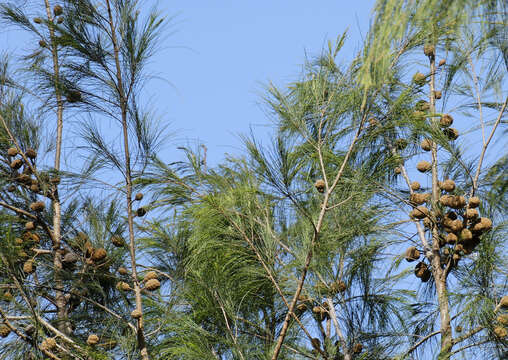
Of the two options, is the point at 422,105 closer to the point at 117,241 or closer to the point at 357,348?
the point at 357,348

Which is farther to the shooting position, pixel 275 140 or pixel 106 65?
pixel 106 65

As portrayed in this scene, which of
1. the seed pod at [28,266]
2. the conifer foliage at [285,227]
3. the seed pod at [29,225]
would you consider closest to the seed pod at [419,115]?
the conifer foliage at [285,227]

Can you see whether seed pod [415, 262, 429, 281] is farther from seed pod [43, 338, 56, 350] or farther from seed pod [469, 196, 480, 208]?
seed pod [43, 338, 56, 350]

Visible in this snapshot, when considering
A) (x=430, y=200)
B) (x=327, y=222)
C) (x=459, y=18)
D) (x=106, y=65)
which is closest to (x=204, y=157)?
(x=106, y=65)

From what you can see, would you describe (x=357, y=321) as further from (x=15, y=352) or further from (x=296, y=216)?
(x=15, y=352)

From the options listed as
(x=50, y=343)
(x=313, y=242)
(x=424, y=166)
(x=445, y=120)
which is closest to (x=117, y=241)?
(x=50, y=343)

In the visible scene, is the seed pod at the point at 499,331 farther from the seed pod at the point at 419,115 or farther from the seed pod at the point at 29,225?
the seed pod at the point at 29,225

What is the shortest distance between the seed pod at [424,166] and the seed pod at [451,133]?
4.6 inches

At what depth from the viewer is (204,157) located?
371 cm

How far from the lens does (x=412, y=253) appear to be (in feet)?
9.65

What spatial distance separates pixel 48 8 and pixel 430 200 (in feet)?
6.81

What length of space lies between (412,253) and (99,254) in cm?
127

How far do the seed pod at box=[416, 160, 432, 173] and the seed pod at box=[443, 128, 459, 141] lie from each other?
0.12 meters

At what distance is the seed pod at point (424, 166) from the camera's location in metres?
3.00
